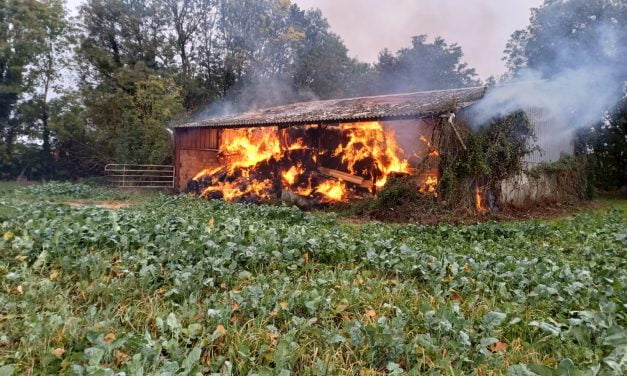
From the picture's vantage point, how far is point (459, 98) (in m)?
13.8

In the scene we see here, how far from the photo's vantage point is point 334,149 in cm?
1523

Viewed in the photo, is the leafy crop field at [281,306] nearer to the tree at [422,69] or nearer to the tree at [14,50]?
the tree at [14,50]

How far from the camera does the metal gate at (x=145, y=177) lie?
21.6 m

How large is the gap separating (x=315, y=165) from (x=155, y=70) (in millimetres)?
19899

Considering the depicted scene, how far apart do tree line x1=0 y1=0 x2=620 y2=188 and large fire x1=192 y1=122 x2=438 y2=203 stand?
7.84m

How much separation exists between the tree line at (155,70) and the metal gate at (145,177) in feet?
2.28

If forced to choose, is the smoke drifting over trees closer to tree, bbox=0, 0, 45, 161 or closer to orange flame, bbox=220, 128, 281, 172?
orange flame, bbox=220, 128, 281, 172

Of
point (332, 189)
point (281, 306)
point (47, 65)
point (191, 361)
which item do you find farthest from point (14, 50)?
point (191, 361)

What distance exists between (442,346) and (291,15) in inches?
1427

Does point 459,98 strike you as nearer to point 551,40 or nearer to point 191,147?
point 551,40

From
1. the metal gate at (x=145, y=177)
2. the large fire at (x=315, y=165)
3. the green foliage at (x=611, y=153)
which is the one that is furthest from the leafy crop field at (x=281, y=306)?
the green foliage at (x=611, y=153)

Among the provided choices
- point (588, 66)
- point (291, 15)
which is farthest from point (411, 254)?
point (291, 15)

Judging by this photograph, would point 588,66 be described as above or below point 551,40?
below

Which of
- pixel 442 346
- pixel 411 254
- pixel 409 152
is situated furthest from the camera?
pixel 409 152
